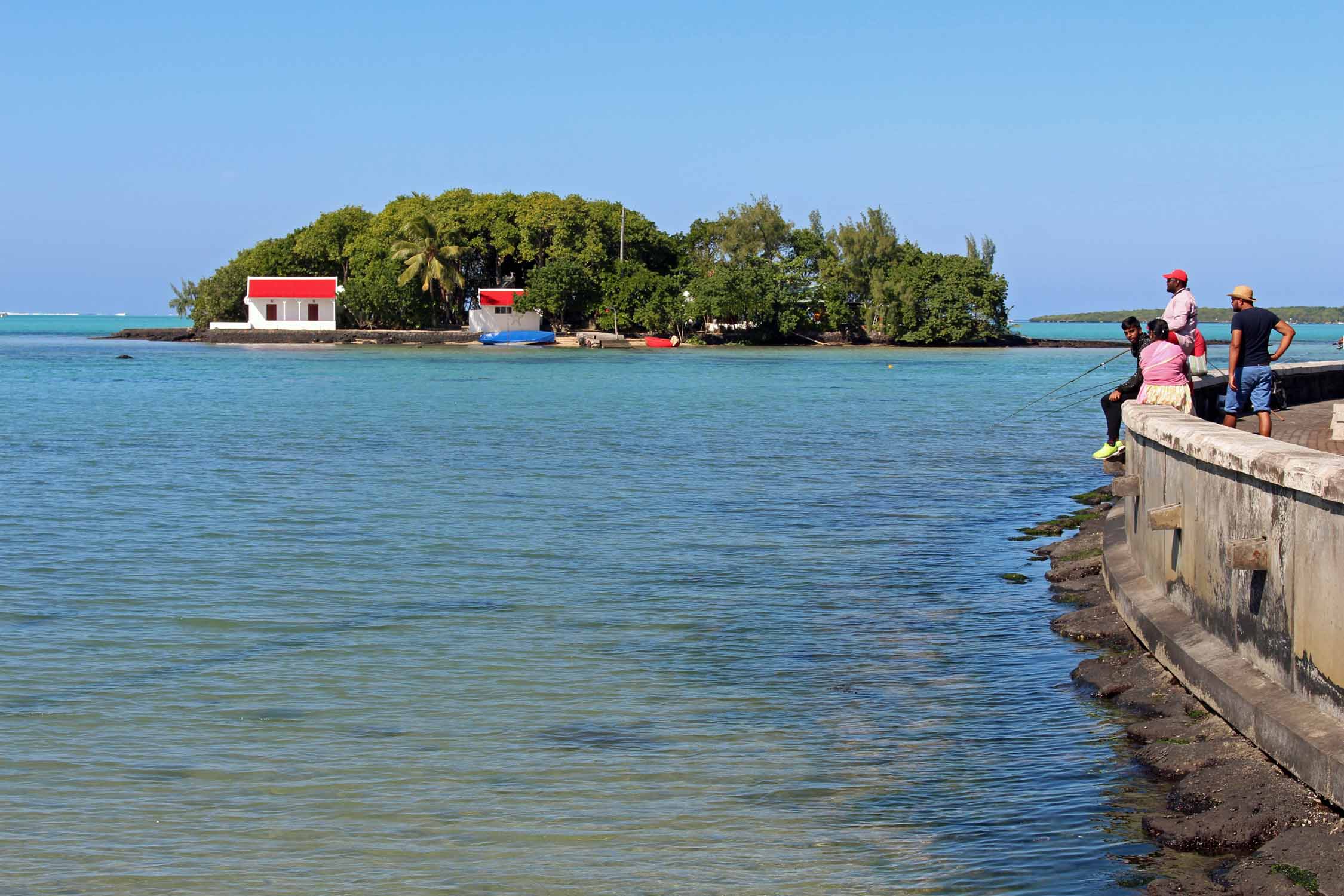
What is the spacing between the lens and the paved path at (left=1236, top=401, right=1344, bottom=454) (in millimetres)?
13352

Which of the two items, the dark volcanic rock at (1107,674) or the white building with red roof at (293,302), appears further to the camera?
the white building with red roof at (293,302)

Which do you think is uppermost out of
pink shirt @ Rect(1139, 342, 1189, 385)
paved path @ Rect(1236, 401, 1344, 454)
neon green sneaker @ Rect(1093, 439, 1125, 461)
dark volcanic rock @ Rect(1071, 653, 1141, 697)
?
pink shirt @ Rect(1139, 342, 1189, 385)

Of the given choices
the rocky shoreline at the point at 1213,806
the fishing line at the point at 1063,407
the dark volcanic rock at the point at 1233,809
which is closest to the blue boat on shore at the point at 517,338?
the fishing line at the point at 1063,407

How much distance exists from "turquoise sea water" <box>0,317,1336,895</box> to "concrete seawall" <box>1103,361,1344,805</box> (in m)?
0.73

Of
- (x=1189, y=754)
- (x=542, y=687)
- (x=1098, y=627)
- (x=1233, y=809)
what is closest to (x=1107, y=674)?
(x=1098, y=627)

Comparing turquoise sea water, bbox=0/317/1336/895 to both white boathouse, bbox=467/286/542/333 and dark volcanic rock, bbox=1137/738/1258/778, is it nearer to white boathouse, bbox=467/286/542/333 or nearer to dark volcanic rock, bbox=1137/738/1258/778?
dark volcanic rock, bbox=1137/738/1258/778

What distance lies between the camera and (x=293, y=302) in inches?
3765

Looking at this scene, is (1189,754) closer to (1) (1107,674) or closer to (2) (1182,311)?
(1) (1107,674)

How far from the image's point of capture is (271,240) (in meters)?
101

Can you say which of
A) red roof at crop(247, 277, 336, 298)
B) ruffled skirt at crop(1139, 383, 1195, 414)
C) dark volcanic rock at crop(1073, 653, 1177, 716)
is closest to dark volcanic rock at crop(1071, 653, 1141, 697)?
dark volcanic rock at crop(1073, 653, 1177, 716)

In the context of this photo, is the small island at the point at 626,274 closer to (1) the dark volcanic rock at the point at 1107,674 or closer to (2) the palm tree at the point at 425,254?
(2) the palm tree at the point at 425,254

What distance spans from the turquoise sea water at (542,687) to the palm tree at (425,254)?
220ft

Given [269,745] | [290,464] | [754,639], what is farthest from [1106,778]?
[290,464]

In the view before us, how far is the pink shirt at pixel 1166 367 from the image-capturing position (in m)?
12.1
